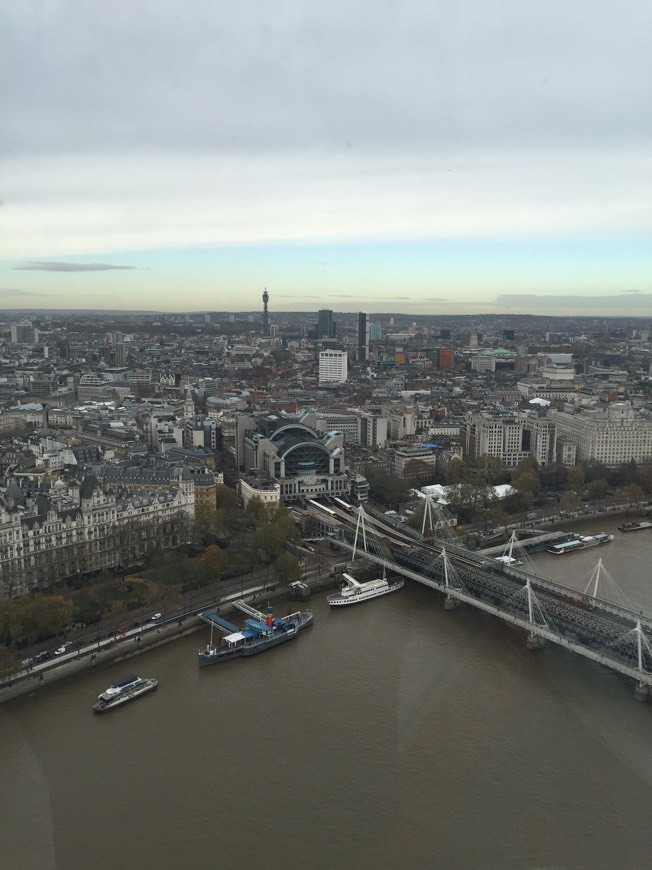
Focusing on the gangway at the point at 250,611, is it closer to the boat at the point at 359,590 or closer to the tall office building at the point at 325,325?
the boat at the point at 359,590

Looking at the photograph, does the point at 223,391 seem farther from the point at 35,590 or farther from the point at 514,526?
the point at 35,590

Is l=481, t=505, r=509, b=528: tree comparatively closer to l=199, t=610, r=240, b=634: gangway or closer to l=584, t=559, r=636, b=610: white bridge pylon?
l=584, t=559, r=636, b=610: white bridge pylon

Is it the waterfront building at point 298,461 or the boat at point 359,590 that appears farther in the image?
the waterfront building at point 298,461

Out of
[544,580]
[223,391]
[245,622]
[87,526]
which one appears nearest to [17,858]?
[245,622]

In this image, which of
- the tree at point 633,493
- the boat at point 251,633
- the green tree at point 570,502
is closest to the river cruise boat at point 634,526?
the green tree at point 570,502

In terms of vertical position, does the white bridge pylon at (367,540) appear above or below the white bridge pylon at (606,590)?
above

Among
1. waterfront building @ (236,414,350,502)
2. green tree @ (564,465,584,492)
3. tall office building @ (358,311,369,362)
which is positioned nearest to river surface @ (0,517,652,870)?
waterfront building @ (236,414,350,502)
